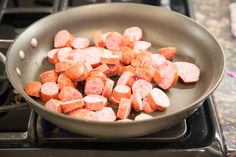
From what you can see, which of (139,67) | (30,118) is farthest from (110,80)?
(30,118)

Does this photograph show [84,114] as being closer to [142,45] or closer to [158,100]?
[158,100]

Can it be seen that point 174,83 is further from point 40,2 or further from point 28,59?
point 40,2

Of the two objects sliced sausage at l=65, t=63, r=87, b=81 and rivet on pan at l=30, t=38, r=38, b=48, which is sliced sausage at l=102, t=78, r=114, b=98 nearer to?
sliced sausage at l=65, t=63, r=87, b=81

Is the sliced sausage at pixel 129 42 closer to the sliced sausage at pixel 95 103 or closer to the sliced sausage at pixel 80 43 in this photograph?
the sliced sausage at pixel 80 43

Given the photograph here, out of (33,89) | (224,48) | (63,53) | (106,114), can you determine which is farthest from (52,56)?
(224,48)

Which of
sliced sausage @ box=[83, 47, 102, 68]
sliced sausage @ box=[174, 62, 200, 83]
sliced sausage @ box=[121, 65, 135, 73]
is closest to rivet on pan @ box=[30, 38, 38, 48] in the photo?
sliced sausage @ box=[83, 47, 102, 68]

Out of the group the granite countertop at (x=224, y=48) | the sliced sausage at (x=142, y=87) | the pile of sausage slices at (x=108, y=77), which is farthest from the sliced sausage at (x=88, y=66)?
the granite countertop at (x=224, y=48)
